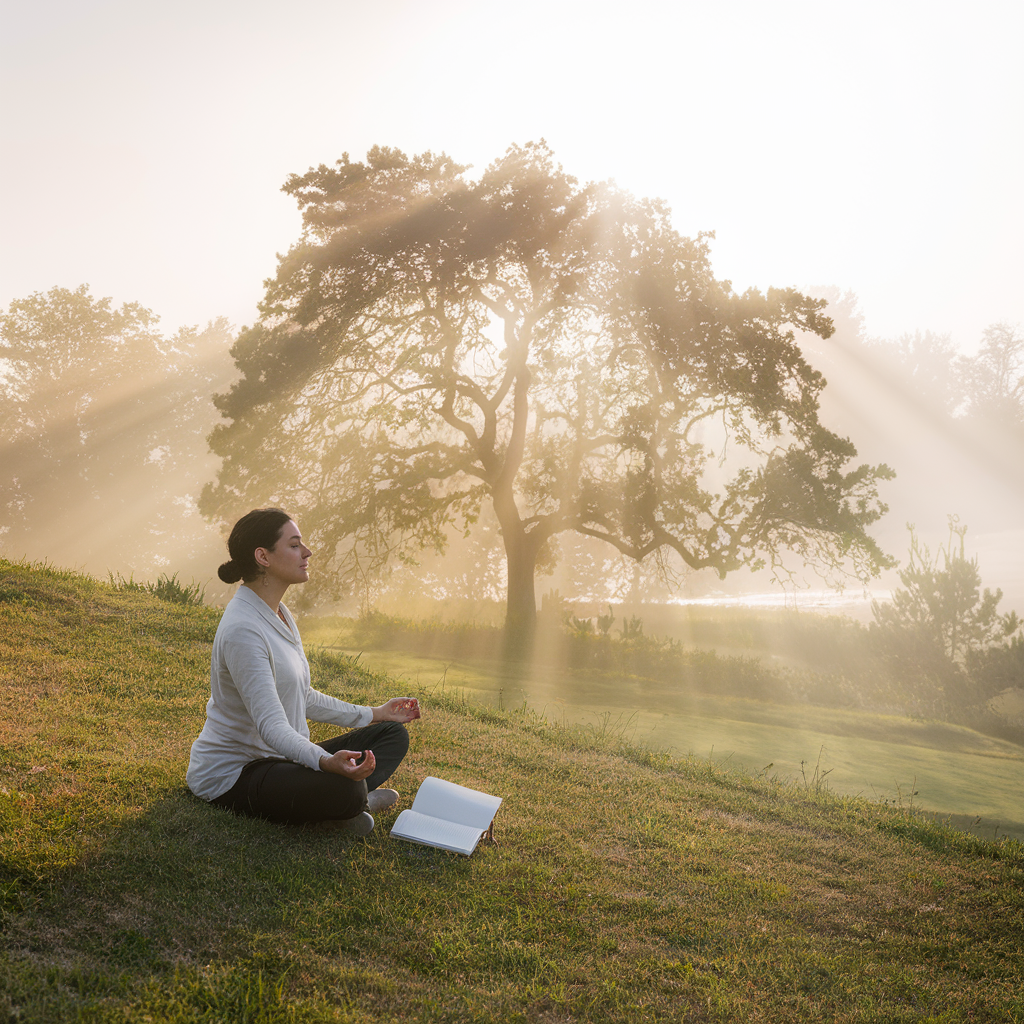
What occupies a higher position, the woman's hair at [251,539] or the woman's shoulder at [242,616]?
the woman's hair at [251,539]

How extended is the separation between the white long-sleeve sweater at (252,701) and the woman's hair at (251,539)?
0.10 meters

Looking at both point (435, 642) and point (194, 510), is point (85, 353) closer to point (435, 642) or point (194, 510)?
point (194, 510)

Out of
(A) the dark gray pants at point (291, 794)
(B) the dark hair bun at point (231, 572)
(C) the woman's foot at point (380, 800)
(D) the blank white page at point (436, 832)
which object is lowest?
(D) the blank white page at point (436, 832)

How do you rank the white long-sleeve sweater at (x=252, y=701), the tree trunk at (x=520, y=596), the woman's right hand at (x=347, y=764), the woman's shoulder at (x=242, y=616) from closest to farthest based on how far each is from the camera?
the woman's right hand at (x=347, y=764) → the white long-sleeve sweater at (x=252, y=701) → the woman's shoulder at (x=242, y=616) → the tree trunk at (x=520, y=596)

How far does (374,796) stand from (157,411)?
28213mm

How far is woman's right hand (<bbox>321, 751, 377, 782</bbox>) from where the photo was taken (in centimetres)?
329

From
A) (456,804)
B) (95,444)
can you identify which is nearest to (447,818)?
(456,804)

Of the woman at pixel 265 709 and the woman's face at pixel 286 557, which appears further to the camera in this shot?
the woman's face at pixel 286 557

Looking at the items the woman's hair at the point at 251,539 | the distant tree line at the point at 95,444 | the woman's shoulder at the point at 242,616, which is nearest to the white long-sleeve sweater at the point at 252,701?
the woman's shoulder at the point at 242,616

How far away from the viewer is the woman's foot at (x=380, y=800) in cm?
418

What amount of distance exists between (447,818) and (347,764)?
1095mm

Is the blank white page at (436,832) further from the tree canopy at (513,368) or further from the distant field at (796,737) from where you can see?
the tree canopy at (513,368)

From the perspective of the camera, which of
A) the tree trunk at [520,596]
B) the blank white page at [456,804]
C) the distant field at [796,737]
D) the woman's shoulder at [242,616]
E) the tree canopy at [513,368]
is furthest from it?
the tree trunk at [520,596]

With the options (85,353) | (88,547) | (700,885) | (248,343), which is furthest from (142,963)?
(85,353)
